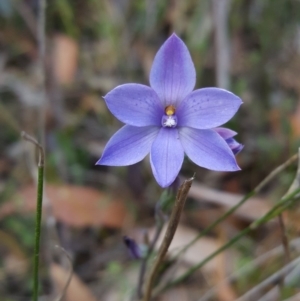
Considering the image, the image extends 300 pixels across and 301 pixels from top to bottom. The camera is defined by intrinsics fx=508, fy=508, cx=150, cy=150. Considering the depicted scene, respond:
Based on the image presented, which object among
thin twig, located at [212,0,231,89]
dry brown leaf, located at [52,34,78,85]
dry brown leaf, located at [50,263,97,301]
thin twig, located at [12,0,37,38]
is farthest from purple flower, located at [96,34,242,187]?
thin twig, located at [12,0,37,38]

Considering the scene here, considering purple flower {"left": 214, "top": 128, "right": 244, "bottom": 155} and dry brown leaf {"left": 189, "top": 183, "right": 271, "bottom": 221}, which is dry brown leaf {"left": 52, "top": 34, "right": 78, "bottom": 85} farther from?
purple flower {"left": 214, "top": 128, "right": 244, "bottom": 155}

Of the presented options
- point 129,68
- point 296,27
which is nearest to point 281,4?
point 296,27

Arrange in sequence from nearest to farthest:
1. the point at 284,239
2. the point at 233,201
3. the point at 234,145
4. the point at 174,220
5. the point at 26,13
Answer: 1. the point at 174,220
2. the point at 234,145
3. the point at 284,239
4. the point at 233,201
5. the point at 26,13

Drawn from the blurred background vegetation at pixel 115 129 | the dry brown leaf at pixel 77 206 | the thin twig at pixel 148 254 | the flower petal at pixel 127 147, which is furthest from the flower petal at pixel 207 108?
the dry brown leaf at pixel 77 206

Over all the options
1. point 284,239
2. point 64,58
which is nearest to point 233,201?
point 284,239

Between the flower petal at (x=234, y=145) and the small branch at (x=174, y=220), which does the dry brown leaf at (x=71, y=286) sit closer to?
the small branch at (x=174, y=220)

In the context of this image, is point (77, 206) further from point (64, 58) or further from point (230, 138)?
point (230, 138)

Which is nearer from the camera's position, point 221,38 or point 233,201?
point 233,201
